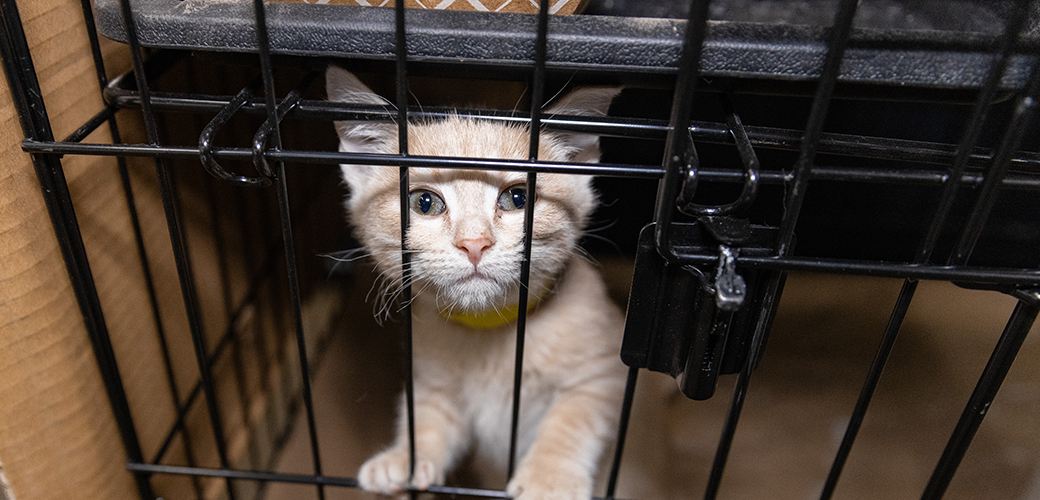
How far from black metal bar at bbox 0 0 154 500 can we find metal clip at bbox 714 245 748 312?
2.16 ft

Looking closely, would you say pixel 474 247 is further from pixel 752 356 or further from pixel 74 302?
pixel 74 302

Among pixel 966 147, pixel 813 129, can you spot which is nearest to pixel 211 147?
pixel 813 129

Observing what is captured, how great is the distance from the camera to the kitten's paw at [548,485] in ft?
2.67

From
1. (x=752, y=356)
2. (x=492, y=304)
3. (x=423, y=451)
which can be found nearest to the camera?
(x=752, y=356)

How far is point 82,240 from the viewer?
2.33 ft

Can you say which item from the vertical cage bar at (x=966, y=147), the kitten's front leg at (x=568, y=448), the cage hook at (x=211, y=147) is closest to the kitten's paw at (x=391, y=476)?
the kitten's front leg at (x=568, y=448)

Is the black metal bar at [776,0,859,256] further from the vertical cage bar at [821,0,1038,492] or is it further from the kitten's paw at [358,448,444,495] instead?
the kitten's paw at [358,448,444,495]

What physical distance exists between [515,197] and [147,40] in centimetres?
44

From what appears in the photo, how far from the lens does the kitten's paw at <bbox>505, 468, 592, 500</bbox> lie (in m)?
0.81

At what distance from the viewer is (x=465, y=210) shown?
783 mm

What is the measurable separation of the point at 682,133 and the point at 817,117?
110mm

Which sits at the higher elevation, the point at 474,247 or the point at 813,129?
the point at 813,129

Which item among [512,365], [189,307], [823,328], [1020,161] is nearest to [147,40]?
[189,307]

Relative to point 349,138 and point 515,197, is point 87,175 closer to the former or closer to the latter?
point 349,138
